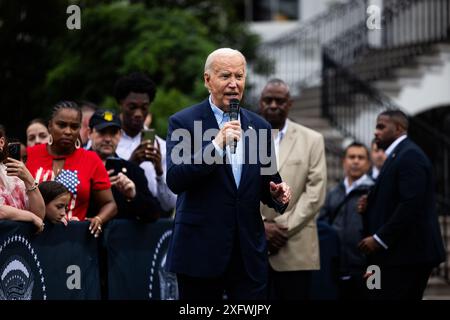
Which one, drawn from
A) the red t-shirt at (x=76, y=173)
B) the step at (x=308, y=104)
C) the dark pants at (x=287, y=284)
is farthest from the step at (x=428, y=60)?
the red t-shirt at (x=76, y=173)

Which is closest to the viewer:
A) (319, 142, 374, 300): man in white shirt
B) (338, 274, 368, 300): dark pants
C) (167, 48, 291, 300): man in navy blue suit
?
(167, 48, 291, 300): man in navy blue suit

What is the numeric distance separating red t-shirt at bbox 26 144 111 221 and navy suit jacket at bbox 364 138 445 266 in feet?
8.17

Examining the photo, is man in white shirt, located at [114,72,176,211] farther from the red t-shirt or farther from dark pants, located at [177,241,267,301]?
dark pants, located at [177,241,267,301]

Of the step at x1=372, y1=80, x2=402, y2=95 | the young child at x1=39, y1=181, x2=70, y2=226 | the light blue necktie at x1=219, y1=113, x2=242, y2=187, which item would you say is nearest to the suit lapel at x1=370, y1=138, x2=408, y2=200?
the light blue necktie at x1=219, y1=113, x2=242, y2=187

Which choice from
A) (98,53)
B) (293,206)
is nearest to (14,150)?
(293,206)

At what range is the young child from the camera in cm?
806

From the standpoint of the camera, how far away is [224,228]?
6.72m

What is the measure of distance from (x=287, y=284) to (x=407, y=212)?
123 cm

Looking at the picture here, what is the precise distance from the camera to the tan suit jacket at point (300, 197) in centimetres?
911

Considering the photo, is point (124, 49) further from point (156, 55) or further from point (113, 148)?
point (113, 148)

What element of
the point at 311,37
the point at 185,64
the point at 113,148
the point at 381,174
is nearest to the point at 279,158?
the point at 381,174

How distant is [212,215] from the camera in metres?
6.73

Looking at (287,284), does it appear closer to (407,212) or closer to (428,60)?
(407,212)

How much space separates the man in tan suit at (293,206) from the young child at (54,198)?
1894mm
